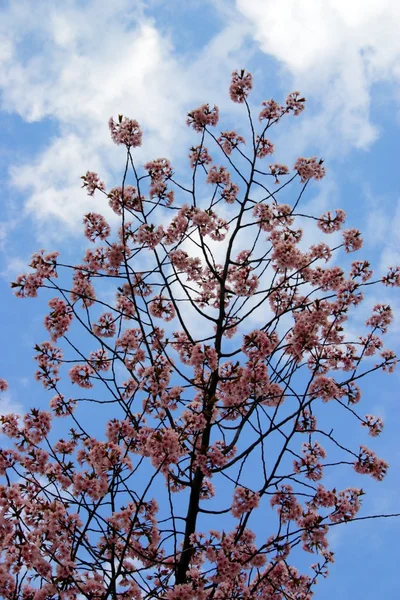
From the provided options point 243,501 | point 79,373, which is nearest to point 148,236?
point 79,373

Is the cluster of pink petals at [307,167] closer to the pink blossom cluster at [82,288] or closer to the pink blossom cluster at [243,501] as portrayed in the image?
the pink blossom cluster at [82,288]

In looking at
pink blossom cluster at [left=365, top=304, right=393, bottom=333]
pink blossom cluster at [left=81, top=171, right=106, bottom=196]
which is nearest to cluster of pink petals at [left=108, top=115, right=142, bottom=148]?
pink blossom cluster at [left=81, top=171, right=106, bottom=196]

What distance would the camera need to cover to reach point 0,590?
253 inches

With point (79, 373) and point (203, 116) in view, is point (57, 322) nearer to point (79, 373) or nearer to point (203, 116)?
point (79, 373)

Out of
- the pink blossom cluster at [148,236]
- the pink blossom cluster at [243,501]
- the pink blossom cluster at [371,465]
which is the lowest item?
the pink blossom cluster at [243,501]

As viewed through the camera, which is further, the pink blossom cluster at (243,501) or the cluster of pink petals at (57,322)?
the cluster of pink petals at (57,322)

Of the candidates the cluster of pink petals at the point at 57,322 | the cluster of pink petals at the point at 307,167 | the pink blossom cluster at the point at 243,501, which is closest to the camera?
the pink blossom cluster at the point at 243,501

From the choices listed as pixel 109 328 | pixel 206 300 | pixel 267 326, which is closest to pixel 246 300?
pixel 267 326

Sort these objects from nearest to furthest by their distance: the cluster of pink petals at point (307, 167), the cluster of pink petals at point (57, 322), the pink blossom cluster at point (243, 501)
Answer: the pink blossom cluster at point (243, 501)
the cluster of pink petals at point (57, 322)
the cluster of pink petals at point (307, 167)

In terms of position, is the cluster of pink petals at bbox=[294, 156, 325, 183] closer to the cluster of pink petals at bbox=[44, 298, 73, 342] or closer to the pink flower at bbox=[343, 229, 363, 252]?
the pink flower at bbox=[343, 229, 363, 252]

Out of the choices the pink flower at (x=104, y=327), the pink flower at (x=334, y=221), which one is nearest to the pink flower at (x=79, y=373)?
the pink flower at (x=104, y=327)

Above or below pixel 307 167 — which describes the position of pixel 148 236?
below

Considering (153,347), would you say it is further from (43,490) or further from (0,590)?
(0,590)

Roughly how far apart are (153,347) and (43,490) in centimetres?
241
